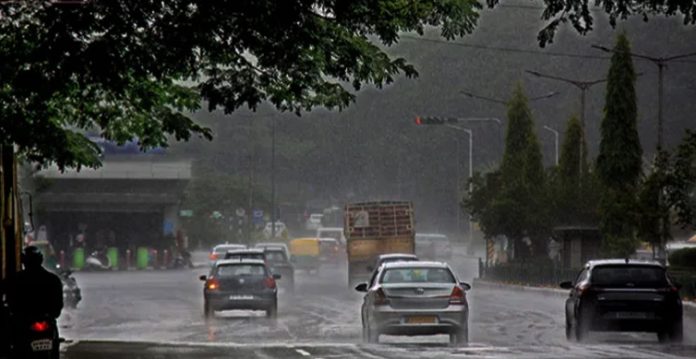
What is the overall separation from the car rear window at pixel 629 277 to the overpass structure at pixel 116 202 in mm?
60992

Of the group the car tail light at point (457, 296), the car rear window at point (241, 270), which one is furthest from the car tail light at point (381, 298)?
the car rear window at point (241, 270)

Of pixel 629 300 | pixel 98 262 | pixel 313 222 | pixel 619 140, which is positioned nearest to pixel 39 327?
pixel 629 300

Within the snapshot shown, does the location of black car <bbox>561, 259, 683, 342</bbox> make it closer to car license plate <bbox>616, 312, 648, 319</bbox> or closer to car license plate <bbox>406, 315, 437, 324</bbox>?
car license plate <bbox>616, 312, 648, 319</bbox>

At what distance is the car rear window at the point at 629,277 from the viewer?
97.7ft

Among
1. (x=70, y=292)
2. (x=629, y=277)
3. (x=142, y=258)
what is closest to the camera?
(x=629, y=277)

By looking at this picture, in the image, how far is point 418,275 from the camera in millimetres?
29969

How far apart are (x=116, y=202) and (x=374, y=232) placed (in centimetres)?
3009

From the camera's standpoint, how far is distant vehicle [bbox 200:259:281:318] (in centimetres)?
4128

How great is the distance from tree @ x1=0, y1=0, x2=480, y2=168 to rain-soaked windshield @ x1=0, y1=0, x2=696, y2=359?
4 cm

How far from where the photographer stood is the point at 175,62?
71.8 ft

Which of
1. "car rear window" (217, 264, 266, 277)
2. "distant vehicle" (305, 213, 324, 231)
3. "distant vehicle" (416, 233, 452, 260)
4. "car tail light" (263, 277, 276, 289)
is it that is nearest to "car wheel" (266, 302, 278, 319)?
"car tail light" (263, 277, 276, 289)

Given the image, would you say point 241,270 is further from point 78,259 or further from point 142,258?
point 142,258

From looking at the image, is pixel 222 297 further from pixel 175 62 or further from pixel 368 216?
pixel 368 216

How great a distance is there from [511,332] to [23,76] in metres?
15.1
